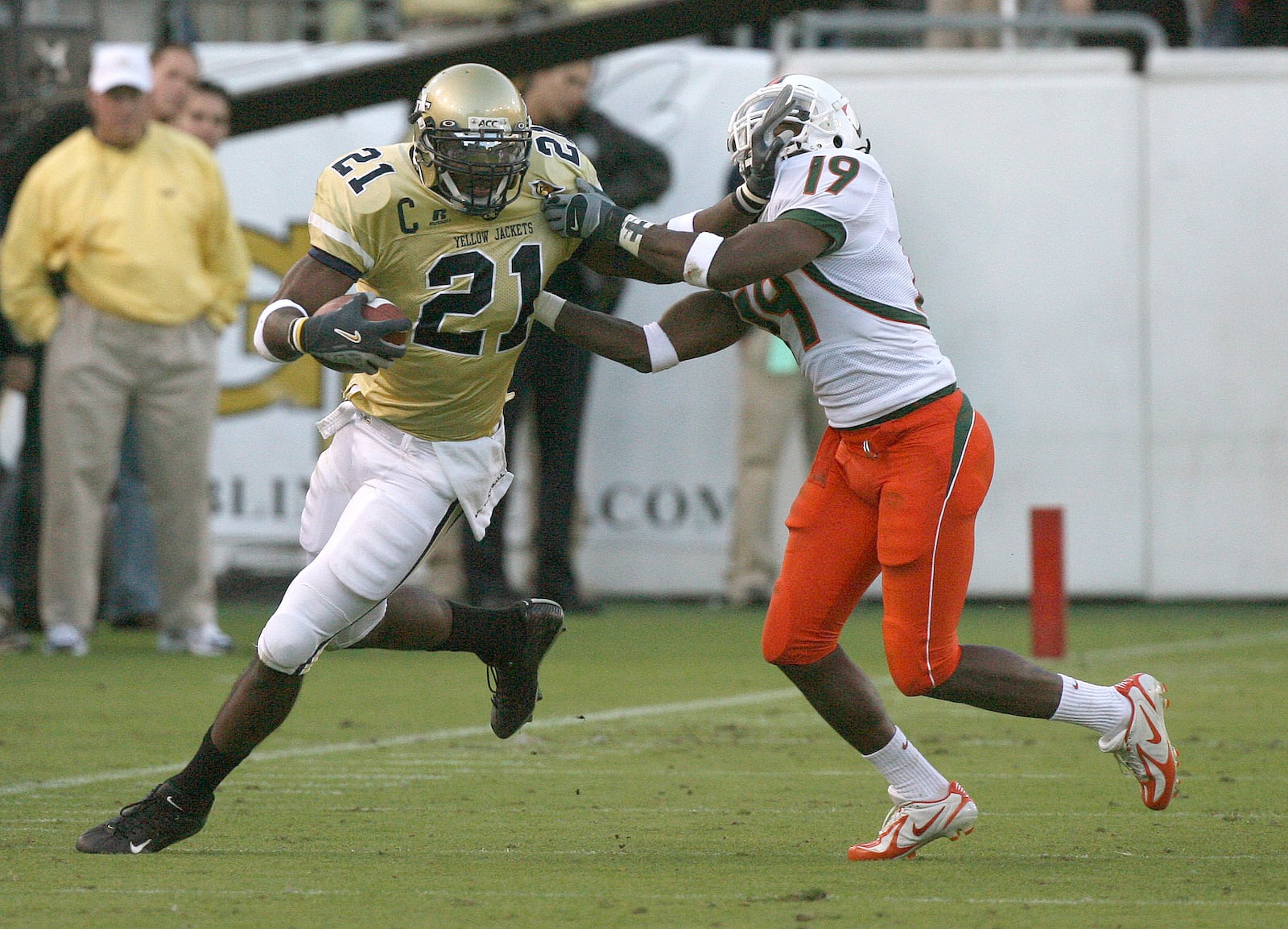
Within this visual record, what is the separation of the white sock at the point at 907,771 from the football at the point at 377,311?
143 centimetres

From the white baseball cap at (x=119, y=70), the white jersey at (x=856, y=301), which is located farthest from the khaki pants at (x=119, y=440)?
the white jersey at (x=856, y=301)

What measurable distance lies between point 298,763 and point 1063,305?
19.7ft

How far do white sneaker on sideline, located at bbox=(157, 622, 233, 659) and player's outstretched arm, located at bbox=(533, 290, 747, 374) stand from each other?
407cm

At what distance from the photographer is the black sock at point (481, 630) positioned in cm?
516

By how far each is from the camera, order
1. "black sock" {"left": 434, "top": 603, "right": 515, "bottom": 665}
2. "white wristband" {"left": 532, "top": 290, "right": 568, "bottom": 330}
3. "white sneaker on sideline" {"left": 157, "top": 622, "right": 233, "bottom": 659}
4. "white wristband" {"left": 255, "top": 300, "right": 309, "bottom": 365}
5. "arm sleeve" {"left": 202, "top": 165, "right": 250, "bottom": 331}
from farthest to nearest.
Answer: "white sneaker on sideline" {"left": 157, "top": 622, "right": 233, "bottom": 659} < "arm sleeve" {"left": 202, "top": 165, "right": 250, "bottom": 331} < "black sock" {"left": 434, "top": 603, "right": 515, "bottom": 665} < "white wristband" {"left": 532, "top": 290, "right": 568, "bottom": 330} < "white wristband" {"left": 255, "top": 300, "right": 309, "bottom": 365}

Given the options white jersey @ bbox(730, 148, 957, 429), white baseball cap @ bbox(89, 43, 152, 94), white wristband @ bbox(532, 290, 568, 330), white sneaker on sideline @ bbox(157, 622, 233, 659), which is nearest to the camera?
white jersey @ bbox(730, 148, 957, 429)

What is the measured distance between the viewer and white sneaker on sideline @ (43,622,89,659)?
28.0ft

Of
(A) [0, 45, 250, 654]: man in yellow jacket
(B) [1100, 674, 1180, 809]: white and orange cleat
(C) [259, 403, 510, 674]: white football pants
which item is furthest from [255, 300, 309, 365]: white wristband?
(A) [0, 45, 250, 654]: man in yellow jacket

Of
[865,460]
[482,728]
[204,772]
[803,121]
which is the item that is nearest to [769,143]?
[803,121]

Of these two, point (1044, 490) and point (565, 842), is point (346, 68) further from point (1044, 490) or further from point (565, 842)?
point (565, 842)

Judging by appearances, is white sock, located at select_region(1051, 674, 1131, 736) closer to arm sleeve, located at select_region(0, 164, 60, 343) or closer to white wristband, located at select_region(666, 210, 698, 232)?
white wristband, located at select_region(666, 210, 698, 232)

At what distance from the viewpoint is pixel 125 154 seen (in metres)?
8.38

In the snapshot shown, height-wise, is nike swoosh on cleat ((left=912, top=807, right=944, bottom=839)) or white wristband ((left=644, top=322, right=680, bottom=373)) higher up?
white wristband ((left=644, top=322, right=680, bottom=373))

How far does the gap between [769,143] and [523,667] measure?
4.80 ft
